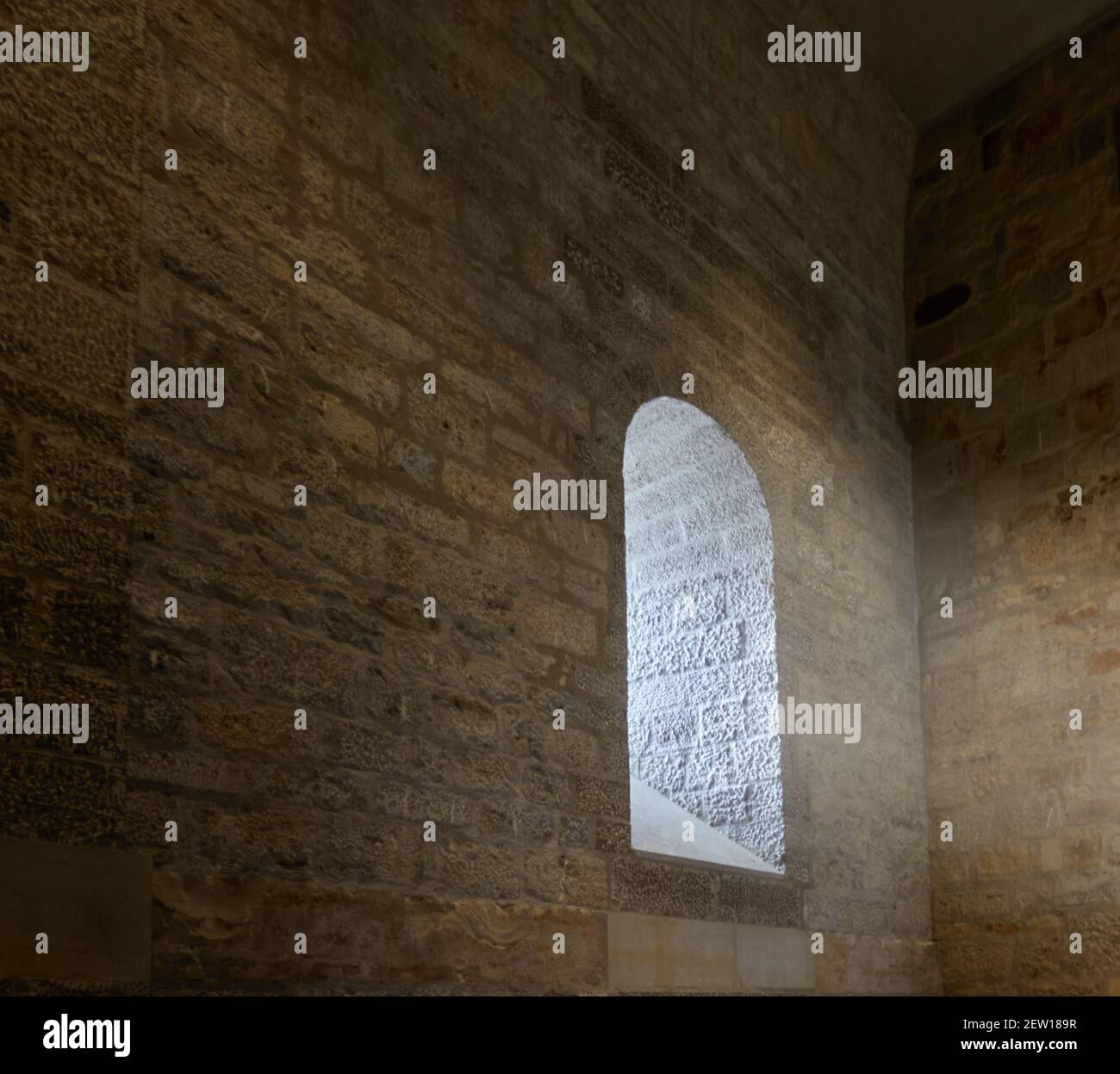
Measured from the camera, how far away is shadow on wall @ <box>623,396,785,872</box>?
Answer: 4586 millimetres

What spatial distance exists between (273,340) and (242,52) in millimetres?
698

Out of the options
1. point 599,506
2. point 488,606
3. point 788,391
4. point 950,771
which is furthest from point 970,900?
point 488,606

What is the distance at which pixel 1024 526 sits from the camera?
5.64 meters

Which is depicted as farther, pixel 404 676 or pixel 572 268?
pixel 572 268

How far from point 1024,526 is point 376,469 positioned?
3454mm

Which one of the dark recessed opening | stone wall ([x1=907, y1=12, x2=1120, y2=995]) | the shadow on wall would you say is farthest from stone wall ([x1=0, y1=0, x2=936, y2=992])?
the dark recessed opening

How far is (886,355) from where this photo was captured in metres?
6.04

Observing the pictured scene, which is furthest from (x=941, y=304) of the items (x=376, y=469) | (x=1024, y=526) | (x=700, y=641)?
(x=376, y=469)

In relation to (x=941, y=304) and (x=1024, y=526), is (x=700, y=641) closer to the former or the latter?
(x=1024, y=526)

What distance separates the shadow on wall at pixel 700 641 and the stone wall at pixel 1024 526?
4.40 ft

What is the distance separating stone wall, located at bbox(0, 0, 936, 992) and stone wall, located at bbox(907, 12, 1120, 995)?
0.60 metres

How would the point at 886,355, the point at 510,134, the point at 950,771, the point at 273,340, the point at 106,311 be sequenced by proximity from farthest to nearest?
the point at 886,355
the point at 950,771
the point at 510,134
the point at 273,340
the point at 106,311

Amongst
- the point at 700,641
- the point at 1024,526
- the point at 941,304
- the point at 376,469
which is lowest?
the point at 700,641
